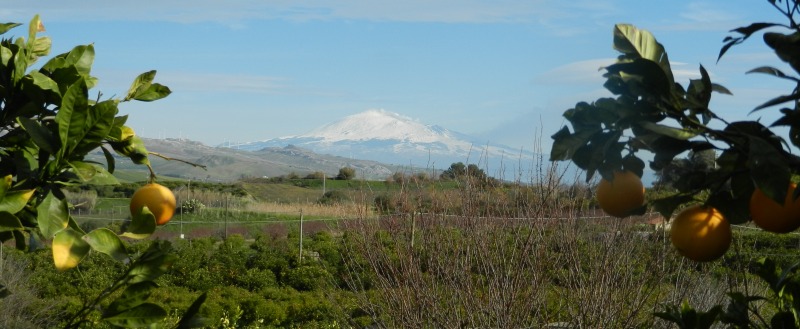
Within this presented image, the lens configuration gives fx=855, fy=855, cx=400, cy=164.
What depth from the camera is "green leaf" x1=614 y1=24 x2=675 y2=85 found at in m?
1.16

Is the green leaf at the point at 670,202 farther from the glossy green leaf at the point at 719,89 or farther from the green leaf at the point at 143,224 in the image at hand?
the green leaf at the point at 143,224

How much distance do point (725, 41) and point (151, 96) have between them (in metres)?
1.09

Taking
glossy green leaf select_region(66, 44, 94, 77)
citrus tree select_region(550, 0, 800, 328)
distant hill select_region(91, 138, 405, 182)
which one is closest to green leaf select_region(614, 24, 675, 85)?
citrus tree select_region(550, 0, 800, 328)

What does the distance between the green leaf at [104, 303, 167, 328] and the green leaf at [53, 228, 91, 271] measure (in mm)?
180

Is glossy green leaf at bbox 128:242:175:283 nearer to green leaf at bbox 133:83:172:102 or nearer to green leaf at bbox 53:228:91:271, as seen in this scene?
green leaf at bbox 53:228:91:271

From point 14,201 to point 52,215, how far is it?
6cm

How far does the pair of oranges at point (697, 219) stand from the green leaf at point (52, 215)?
835mm

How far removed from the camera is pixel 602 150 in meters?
1.14

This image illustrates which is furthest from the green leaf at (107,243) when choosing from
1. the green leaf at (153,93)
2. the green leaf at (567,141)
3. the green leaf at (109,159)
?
the green leaf at (567,141)

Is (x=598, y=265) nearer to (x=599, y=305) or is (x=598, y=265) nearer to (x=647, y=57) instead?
(x=599, y=305)

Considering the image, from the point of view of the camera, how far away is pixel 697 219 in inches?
47.3

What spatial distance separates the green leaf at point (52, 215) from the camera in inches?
52.3

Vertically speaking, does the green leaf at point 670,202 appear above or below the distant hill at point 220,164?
above

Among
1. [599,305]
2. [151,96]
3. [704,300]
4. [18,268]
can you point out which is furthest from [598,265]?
[18,268]
